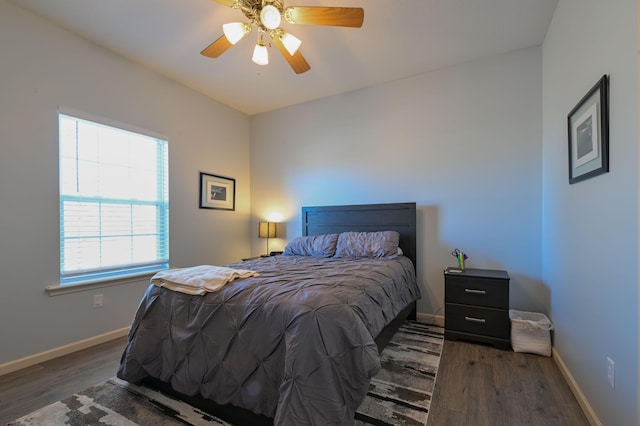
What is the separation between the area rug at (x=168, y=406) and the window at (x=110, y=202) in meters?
1.22

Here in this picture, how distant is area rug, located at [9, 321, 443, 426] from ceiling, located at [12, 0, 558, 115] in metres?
2.78

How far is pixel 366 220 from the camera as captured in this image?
352cm

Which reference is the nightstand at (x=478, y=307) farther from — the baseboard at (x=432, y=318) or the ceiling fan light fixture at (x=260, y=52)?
the ceiling fan light fixture at (x=260, y=52)

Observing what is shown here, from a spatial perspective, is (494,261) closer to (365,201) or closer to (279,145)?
(365,201)

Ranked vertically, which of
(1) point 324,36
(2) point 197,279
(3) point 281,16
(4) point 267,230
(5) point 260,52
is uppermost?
(1) point 324,36

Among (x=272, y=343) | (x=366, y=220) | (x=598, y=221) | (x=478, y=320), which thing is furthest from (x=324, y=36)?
(x=478, y=320)

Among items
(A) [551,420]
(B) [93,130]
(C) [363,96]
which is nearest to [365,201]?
(C) [363,96]

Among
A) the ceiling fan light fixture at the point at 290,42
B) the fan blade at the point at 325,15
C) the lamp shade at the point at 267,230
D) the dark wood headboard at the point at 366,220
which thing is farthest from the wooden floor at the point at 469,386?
the ceiling fan light fixture at the point at 290,42

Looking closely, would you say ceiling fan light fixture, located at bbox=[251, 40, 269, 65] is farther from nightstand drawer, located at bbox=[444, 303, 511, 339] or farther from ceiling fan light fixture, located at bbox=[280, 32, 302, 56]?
nightstand drawer, located at bbox=[444, 303, 511, 339]

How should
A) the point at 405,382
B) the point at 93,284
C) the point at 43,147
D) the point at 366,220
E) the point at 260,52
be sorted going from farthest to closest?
the point at 366,220
the point at 93,284
the point at 43,147
the point at 260,52
the point at 405,382

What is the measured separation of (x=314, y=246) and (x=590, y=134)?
252cm

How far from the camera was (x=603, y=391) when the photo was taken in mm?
1460

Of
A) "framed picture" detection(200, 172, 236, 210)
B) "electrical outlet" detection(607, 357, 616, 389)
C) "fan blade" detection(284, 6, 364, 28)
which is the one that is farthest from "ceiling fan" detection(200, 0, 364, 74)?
Result: "electrical outlet" detection(607, 357, 616, 389)

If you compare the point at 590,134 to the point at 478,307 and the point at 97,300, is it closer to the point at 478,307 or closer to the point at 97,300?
the point at 478,307
